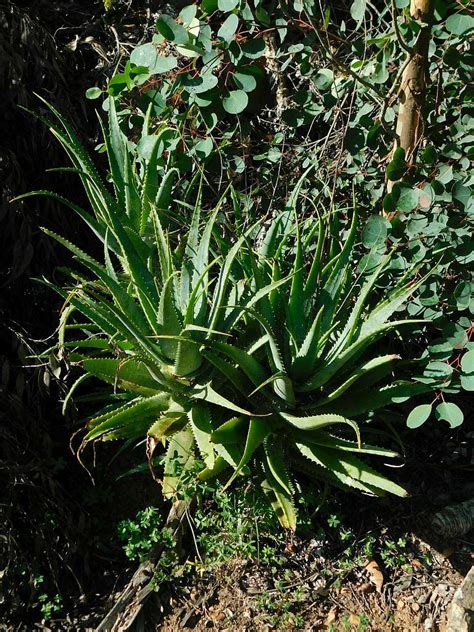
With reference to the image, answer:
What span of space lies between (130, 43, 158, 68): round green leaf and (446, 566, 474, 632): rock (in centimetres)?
207

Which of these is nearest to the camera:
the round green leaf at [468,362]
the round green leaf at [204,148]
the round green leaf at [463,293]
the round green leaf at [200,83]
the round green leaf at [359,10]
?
the round green leaf at [468,362]

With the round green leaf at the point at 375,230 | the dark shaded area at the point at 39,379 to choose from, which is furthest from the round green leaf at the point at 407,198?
the dark shaded area at the point at 39,379

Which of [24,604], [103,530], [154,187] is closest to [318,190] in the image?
[154,187]

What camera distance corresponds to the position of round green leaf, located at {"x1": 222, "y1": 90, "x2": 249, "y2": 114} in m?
2.72

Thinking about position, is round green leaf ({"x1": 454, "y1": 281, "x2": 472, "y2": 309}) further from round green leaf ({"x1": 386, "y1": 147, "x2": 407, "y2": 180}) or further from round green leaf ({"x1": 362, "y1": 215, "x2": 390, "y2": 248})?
round green leaf ({"x1": 386, "y1": 147, "x2": 407, "y2": 180})

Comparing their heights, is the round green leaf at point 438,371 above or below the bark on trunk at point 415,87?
below

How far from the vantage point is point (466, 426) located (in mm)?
3066

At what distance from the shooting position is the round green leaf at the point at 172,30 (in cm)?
254

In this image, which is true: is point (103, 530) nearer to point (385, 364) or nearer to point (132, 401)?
point (132, 401)

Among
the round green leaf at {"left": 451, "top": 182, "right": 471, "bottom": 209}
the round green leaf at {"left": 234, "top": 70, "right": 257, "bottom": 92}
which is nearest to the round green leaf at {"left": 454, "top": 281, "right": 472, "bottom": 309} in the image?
the round green leaf at {"left": 451, "top": 182, "right": 471, "bottom": 209}

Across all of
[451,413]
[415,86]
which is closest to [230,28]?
[415,86]

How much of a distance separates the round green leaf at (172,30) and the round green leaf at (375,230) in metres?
0.89

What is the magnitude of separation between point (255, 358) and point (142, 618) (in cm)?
99

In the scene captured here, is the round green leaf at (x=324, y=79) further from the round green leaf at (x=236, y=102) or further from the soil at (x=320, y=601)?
the soil at (x=320, y=601)
